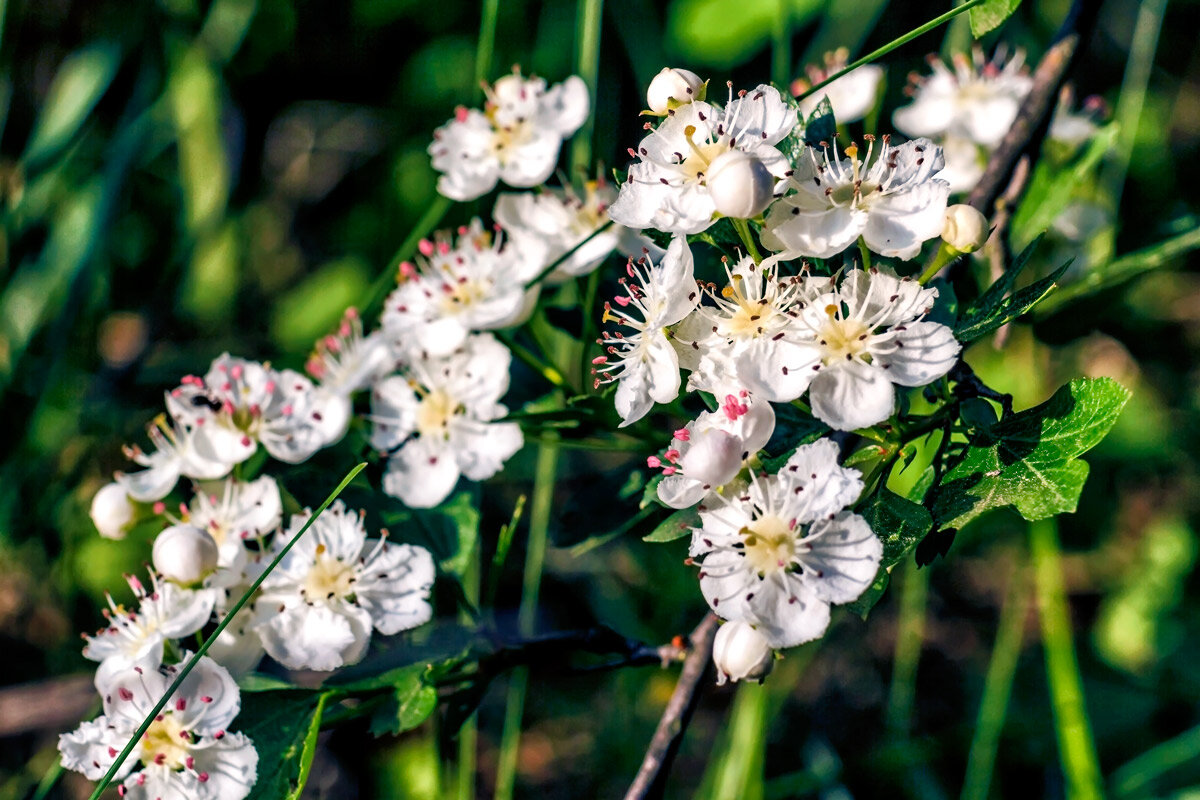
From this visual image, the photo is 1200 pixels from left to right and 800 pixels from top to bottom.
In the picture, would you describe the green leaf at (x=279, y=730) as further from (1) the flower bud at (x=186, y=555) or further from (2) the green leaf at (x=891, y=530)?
(2) the green leaf at (x=891, y=530)

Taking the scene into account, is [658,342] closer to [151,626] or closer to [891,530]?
[891,530]

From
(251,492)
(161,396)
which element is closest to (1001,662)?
(251,492)

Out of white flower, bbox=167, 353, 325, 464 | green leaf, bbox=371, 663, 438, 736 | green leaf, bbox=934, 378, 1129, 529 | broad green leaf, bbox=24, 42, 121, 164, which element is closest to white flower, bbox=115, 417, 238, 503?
white flower, bbox=167, 353, 325, 464

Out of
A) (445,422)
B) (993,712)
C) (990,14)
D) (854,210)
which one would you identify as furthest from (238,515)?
(993,712)

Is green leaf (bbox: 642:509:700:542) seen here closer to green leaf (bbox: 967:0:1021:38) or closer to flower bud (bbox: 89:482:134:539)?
green leaf (bbox: 967:0:1021:38)

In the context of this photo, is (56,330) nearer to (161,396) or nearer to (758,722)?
(161,396)

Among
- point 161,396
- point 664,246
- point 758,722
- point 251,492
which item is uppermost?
point 664,246
